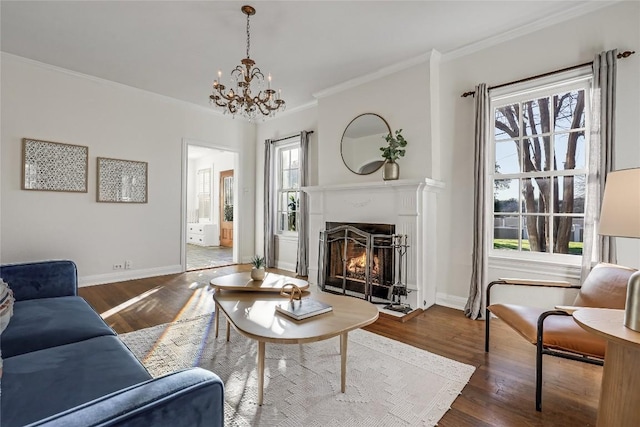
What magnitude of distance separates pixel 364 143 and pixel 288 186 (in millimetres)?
2084

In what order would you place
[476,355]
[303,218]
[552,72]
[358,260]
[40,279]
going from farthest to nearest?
[303,218] < [358,260] < [552,72] < [476,355] < [40,279]

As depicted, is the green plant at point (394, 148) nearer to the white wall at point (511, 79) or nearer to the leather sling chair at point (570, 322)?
the white wall at point (511, 79)

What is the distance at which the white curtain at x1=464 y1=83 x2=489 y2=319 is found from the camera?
321 centimetres

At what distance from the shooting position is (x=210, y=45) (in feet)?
11.4

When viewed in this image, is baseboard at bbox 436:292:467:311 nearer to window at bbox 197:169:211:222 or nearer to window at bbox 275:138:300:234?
window at bbox 275:138:300:234

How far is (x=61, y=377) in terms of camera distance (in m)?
1.15

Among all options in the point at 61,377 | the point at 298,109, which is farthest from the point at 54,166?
the point at 61,377

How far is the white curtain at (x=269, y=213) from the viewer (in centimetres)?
583

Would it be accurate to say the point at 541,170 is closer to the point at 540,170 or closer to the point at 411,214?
the point at 540,170

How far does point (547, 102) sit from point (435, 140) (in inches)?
43.1

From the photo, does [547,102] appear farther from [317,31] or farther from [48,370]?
[48,370]

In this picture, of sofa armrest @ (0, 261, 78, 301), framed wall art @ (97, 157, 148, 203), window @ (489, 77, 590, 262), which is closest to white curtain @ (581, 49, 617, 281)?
window @ (489, 77, 590, 262)

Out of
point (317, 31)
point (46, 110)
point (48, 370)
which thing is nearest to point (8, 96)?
point (46, 110)

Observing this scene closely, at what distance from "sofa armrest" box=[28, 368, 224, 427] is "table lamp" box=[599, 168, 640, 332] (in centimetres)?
161
